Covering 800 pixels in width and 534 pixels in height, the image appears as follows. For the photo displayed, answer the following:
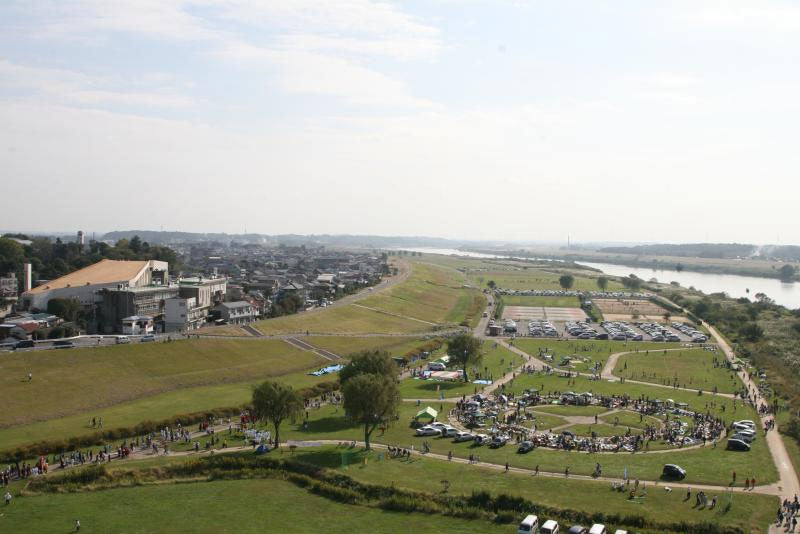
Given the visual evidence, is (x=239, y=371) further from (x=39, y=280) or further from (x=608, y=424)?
(x=39, y=280)

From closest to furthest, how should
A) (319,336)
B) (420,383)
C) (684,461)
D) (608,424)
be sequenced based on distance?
(684,461), (608,424), (420,383), (319,336)

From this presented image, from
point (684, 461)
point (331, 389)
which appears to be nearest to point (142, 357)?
point (331, 389)

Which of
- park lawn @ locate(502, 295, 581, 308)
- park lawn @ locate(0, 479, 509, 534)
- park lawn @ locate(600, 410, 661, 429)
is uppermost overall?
park lawn @ locate(502, 295, 581, 308)

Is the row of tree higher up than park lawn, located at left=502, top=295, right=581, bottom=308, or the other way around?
the row of tree

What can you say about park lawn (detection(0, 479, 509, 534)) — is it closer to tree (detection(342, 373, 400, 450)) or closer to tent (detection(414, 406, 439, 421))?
tree (detection(342, 373, 400, 450))

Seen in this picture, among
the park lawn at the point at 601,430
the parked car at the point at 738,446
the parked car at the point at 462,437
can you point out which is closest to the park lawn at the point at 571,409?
the park lawn at the point at 601,430

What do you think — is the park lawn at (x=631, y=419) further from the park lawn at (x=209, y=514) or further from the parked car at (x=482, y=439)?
the park lawn at (x=209, y=514)

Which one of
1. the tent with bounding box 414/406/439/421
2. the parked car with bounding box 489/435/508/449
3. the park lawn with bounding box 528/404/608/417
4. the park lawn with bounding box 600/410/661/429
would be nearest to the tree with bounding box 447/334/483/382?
the park lawn with bounding box 528/404/608/417

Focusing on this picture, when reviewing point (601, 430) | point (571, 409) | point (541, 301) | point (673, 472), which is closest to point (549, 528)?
point (673, 472)
